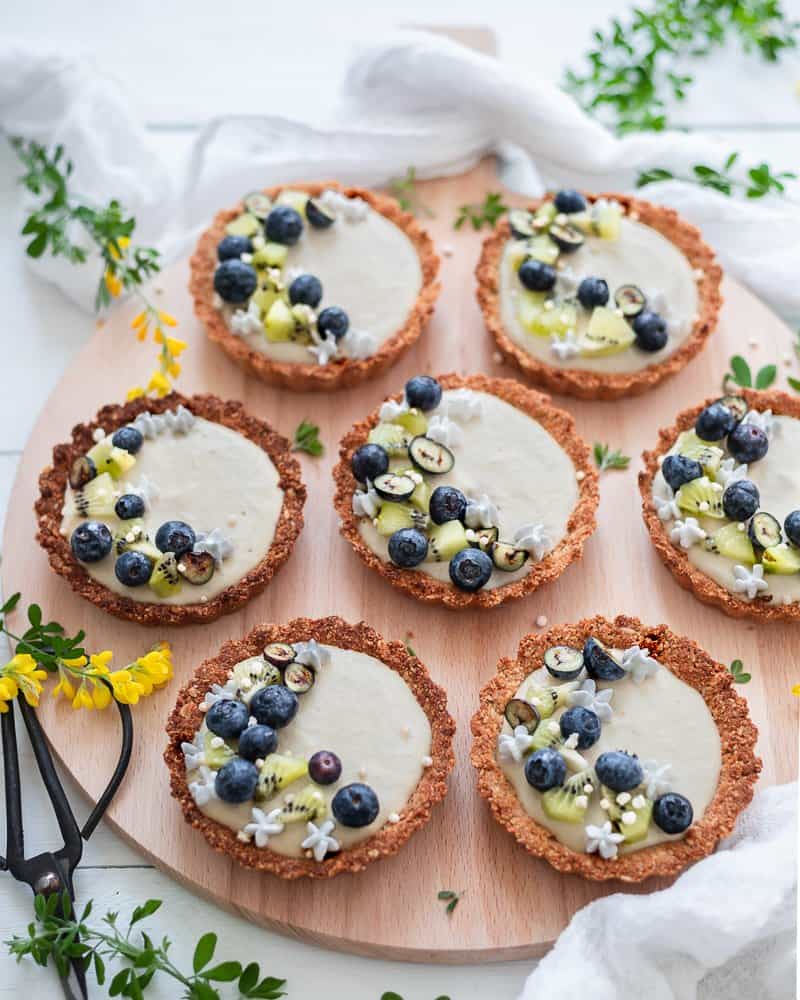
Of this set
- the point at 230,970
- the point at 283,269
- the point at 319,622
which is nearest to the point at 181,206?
the point at 283,269

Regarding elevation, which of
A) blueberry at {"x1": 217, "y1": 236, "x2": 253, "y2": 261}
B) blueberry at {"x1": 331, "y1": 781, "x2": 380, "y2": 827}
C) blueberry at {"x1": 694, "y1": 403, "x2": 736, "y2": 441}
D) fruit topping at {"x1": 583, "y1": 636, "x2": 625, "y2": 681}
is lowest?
blueberry at {"x1": 331, "y1": 781, "x2": 380, "y2": 827}

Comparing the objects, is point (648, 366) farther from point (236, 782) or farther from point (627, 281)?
point (236, 782)

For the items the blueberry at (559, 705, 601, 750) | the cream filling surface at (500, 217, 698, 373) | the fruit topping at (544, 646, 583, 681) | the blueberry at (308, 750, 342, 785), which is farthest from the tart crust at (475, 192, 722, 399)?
the blueberry at (308, 750, 342, 785)

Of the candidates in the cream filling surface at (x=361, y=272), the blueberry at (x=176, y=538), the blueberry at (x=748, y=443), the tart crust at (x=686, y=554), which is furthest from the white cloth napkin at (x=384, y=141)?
the blueberry at (x=176, y=538)

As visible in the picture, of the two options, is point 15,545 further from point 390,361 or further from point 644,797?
point 644,797

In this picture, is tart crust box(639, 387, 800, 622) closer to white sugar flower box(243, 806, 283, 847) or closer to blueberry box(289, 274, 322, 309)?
blueberry box(289, 274, 322, 309)

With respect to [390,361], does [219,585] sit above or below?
below
